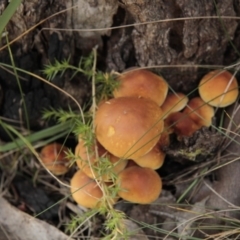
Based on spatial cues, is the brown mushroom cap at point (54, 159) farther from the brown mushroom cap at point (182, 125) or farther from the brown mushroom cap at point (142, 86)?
the brown mushroom cap at point (182, 125)

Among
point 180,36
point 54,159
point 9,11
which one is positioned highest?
point 9,11

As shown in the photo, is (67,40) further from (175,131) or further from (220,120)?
(220,120)

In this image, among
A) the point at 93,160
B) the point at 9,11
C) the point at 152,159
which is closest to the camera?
the point at 9,11

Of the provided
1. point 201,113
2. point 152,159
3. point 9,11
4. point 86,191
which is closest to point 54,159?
point 86,191

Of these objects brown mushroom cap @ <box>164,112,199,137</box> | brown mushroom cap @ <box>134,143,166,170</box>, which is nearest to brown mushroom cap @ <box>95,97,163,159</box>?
brown mushroom cap @ <box>134,143,166,170</box>

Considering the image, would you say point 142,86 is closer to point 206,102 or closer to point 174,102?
point 174,102

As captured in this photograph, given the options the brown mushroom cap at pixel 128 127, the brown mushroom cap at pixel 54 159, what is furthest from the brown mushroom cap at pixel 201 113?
the brown mushroom cap at pixel 54 159

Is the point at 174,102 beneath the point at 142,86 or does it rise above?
beneath
